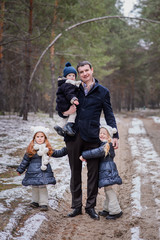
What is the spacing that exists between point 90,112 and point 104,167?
0.93 meters

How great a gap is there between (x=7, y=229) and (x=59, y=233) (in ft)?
2.42

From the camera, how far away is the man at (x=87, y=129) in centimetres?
415

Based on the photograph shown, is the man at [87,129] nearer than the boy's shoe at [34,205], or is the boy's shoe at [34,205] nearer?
the man at [87,129]

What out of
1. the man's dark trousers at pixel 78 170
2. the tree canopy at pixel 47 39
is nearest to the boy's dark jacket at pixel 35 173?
the man's dark trousers at pixel 78 170

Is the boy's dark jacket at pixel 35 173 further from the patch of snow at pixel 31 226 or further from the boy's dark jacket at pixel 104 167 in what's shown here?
the boy's dark jacket at pixel 104 167

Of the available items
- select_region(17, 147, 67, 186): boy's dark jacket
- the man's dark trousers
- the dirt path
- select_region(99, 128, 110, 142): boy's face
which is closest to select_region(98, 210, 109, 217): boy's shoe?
the dirt path

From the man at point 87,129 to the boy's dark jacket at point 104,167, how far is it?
3.9 inches

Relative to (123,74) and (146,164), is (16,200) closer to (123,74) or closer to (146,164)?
(146,164)

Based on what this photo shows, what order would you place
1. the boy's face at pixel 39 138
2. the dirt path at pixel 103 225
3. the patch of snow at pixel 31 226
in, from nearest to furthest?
the patch of snow at pixel 31 226
the dirt path at pixel 103 225
the boy's face at pixel 39 138

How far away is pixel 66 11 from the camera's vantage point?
1476 cm

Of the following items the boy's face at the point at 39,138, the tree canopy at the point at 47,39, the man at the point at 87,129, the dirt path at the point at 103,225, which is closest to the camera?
the dirt path at the point at 103,225

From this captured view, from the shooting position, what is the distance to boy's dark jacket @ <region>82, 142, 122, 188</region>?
4105 mm

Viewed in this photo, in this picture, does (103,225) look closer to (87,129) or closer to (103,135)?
(103,135)

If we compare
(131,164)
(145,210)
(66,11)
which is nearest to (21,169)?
(145,210)
